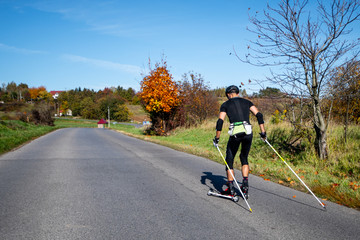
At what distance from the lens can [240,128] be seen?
4980 mm

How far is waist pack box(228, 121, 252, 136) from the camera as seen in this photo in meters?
4.96

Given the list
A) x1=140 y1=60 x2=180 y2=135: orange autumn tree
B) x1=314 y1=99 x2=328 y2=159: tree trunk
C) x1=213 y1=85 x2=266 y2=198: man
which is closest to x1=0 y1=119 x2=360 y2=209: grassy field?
x1=314 y1=99 x2=328 y2=159: tree trunk

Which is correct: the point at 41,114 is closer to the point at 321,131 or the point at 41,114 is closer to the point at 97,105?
the point at 321,131

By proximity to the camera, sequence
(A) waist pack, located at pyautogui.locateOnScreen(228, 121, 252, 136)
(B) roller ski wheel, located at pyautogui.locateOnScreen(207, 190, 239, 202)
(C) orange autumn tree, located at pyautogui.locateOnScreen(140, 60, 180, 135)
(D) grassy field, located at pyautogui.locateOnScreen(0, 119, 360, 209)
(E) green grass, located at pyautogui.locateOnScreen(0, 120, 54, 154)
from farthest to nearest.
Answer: (C) orange autumn tree, located at pyautogui.locateOnScreen(140, 60, 180, 135)
(E) green grass, located at pyautogui.locateOnScreen(0, 120, 54, 154)
(D) grassy field, located at pyautogui.locateOnScreen(0, 119, 360, 209)
(A) waist pack, located at pyautogui.locateOnScreen(228, 121, 252, 136)
(B) roller ski wheel, located at pyautogui.locateOnScreen(207, 190, 239, 202)

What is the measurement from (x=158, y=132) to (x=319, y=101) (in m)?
15.8

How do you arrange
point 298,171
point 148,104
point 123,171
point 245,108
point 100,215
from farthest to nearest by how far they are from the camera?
point 148,104
point 123,171
point 298,171
point 245,108
point 100,215

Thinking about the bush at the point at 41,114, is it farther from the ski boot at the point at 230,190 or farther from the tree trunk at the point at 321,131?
Answer: the ski boot at the point at 230,190

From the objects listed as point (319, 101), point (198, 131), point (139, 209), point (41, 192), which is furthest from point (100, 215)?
point (198, 131)

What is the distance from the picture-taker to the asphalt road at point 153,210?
3486mm

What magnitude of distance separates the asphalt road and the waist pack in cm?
124

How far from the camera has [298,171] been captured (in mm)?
7230

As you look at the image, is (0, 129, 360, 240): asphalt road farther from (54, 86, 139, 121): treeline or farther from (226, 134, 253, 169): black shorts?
(54, 86, 139, 121): treeline

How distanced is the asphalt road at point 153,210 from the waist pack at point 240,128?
1.24 m

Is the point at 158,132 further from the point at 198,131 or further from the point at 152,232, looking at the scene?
the point at 152,232
